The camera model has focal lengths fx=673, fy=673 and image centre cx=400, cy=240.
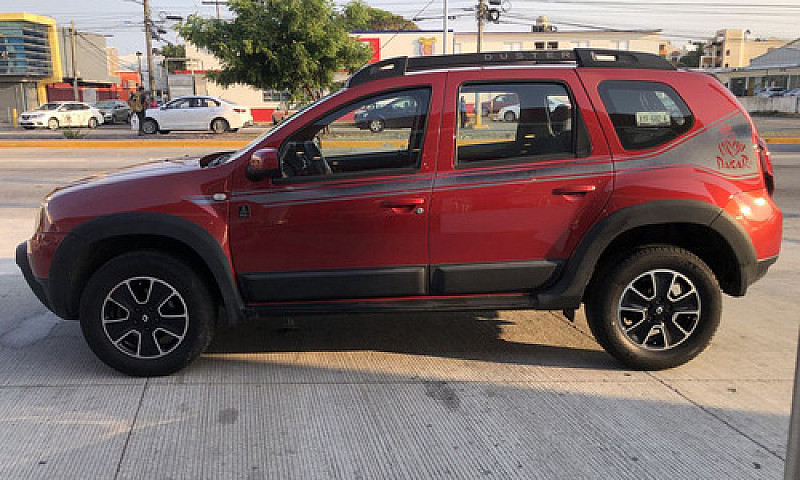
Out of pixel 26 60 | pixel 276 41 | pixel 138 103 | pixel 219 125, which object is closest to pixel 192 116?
pixel 219 125

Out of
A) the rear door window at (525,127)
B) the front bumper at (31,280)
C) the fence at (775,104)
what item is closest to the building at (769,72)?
the fence at (775,104)

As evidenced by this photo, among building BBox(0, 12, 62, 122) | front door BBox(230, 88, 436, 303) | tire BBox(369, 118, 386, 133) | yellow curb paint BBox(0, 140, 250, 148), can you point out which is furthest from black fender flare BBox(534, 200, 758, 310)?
building BBox(0, 12, 62, 122)

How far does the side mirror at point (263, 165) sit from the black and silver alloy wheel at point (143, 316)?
2.80 feet

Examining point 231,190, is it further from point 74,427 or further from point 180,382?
point 74,427

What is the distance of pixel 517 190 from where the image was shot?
4059 mm

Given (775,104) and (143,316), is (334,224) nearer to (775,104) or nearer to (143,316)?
(143,316)

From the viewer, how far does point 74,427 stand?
355 cm

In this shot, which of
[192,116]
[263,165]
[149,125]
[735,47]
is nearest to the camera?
[263,165]

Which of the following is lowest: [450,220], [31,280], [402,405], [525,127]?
[402,405]

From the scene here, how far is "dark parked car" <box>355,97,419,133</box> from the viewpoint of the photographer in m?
4.19

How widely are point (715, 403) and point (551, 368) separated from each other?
3.21 ft

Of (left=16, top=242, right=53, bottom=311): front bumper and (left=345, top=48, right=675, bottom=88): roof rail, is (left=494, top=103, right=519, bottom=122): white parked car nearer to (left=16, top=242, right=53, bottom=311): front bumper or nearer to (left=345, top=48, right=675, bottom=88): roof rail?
(left=345, top=48, right=675, bottom=88): roof rail

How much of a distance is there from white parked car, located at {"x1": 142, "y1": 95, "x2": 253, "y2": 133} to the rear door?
2574 cm

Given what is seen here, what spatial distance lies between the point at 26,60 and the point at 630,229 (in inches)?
2247
